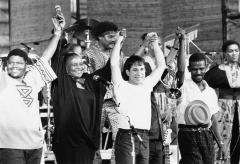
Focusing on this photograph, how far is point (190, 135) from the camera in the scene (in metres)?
6.53

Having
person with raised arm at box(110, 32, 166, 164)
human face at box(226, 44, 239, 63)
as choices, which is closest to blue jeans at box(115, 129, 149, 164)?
person with raised arm at box(110, 32, 166, 164)

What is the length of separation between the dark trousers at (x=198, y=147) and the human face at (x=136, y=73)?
89 centimetres

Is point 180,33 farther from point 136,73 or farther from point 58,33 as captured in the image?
point 58,33

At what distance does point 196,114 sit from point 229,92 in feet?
4.60

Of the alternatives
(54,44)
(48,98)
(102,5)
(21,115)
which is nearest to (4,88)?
(21,115)

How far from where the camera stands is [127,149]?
5.89 meters

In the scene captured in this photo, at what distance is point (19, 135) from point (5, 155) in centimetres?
22

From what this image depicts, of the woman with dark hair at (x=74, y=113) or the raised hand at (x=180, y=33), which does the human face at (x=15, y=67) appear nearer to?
the woman with dark hair at (x=74, y=113)

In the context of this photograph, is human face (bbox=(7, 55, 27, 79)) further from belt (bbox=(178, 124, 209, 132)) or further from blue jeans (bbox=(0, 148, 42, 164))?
belt (bbox=(178, 124, 209, 132))

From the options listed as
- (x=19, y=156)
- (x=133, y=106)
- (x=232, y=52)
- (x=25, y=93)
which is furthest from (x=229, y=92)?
(x=19, y=156)

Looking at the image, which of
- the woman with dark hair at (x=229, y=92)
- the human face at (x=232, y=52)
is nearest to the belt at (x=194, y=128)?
the woman with dark hair at (x=229, y=92)

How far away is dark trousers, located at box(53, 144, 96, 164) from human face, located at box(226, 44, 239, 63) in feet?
9.03

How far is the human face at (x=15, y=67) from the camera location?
5.51 m

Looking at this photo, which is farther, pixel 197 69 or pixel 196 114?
pixel 197 69
